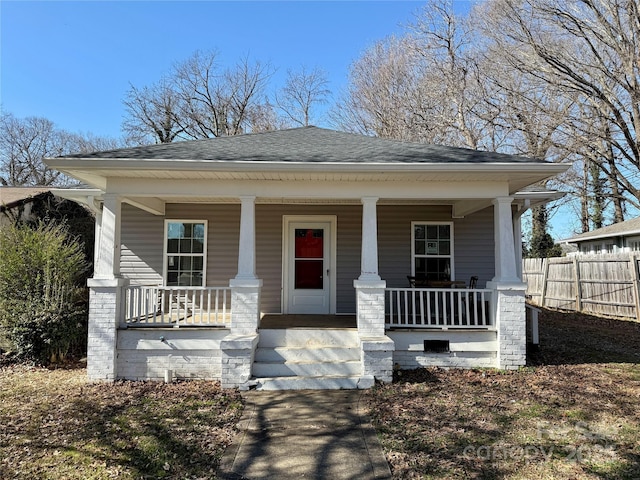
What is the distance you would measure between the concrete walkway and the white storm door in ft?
9.78

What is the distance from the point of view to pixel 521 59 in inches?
558

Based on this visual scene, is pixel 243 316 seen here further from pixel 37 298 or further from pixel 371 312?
pixel 37 298

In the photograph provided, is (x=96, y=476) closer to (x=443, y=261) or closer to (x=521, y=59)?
(x=443, y=261)

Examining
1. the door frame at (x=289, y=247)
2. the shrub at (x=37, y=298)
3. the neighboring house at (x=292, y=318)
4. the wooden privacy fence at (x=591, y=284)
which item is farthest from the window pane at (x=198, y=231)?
the wooden privacy fence at (x=591, y=284)

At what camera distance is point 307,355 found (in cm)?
607

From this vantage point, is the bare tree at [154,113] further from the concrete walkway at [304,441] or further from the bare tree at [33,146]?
the concrete walkway at [304,441]

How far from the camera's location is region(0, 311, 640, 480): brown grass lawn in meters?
3.42

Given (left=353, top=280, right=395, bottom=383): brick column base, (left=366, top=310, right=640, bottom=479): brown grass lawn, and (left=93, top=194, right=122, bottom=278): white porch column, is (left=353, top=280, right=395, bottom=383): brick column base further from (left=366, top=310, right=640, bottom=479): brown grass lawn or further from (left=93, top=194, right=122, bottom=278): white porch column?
(left=93, top=194, right=122, bottom=278): white porch column

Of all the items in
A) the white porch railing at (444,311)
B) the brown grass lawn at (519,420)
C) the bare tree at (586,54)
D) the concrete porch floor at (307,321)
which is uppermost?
the bare tree at (586,54)

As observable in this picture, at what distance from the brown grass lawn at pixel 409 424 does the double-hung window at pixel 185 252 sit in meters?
2.54

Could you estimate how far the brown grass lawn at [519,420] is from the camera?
3398 millimetres

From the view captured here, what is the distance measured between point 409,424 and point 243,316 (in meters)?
2.82

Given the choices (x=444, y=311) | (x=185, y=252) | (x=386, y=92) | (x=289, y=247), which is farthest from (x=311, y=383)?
(x=386, y=92)

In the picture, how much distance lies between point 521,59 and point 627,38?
3.05m
